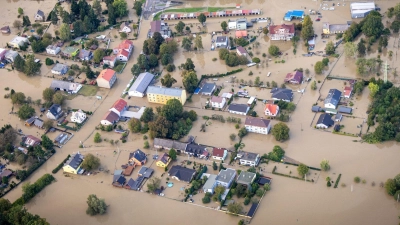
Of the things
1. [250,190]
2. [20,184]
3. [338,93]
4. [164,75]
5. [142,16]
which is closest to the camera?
[250,190]

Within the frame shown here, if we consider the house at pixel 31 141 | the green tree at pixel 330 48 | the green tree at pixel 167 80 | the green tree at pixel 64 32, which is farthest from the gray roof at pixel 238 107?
the green tree at pixel 64 32

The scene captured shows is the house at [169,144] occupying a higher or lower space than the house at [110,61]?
lower

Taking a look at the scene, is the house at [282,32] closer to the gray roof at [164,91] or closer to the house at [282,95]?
the house at [282,95]

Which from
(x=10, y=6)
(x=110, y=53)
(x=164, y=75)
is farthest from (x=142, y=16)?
(x=10, y=6)

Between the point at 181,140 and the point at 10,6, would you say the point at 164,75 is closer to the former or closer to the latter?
the point at 181,140

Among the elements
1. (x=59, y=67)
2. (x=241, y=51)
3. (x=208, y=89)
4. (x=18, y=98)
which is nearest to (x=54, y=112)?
(x=18, y=98)

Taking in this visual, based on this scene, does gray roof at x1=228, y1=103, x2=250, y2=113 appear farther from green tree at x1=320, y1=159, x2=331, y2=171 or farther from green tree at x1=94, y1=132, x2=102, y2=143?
green tree at x1=94, y1=132, x2=102, y2=143
